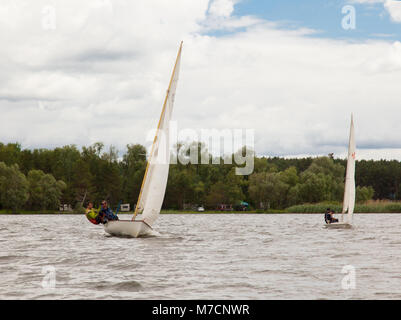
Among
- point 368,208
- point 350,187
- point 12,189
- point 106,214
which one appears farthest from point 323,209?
point 106,214

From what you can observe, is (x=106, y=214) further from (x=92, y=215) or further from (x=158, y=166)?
(x=158, y=166)

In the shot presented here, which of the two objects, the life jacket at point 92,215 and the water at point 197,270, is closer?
the water at point 197,270

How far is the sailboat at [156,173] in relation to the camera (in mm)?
31406

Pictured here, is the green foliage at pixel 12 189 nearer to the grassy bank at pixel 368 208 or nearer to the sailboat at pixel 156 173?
the grassy bank at pixel 368 208

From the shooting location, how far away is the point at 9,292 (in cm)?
1545

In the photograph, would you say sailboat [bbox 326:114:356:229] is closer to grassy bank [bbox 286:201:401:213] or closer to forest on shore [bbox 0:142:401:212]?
grassy bank [bbox 286:201:401:213]

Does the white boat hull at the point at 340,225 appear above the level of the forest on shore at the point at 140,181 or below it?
below

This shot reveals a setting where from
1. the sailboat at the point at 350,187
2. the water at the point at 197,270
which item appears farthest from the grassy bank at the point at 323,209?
the water at the point at 197,270

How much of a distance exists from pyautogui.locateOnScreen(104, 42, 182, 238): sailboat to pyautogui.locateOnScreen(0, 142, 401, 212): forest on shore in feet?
245

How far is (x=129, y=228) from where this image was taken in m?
31.9

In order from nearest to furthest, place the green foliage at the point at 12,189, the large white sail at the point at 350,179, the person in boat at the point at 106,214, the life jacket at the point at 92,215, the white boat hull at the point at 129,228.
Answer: the white boat hull at the point at 129,228 → the person in boat at the point at 106,214 → the life jacket at the point at 92,215 → the large white sail at the point at 350,179 → the green foliage at the point at 12,189

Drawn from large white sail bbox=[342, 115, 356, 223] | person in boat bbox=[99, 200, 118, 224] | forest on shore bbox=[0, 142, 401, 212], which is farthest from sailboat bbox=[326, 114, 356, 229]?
forest on shore bbox=[0, 142, 401, 212]

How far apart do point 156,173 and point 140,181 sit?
88.6m
